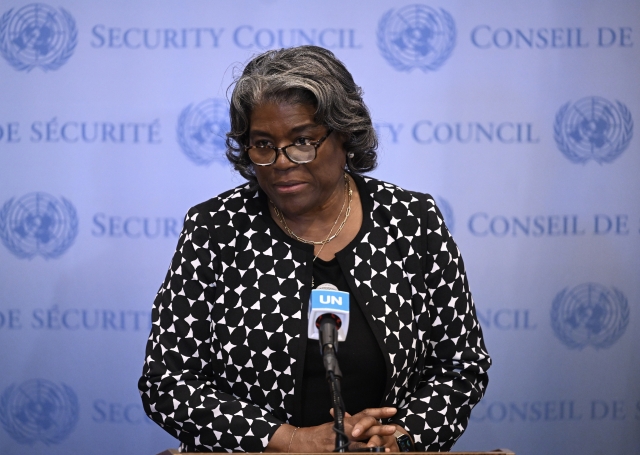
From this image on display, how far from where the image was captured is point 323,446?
1895 millimetres

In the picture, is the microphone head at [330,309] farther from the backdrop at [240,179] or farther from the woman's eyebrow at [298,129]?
the backdrop at [240,179]

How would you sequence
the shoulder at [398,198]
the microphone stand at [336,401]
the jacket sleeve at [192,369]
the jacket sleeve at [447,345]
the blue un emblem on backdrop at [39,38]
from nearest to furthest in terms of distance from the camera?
the microphone stand at [336,401], the jacket sleeve at [192,369], the jacket sleeve at [447,345], the shoulder at [398,198], the blue un emblem on backdrop at [39,38]

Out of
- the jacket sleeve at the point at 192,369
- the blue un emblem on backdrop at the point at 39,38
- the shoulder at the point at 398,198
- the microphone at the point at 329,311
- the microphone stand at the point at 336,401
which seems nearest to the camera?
the microphone stand at the point at 336,401

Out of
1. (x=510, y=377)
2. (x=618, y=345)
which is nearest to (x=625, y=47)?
(x=618, y=345)

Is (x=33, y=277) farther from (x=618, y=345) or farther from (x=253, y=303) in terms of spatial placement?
(x=618, y=345)

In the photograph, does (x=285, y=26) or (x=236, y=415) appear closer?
(x=236, y=415)

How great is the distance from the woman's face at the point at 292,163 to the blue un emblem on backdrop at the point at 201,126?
996mm

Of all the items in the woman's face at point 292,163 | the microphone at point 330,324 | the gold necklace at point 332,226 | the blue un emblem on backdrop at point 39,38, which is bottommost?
the microphone at point 330,324

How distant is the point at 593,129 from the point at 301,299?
158 cm

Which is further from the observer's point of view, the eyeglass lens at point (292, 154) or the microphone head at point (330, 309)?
the eyeglass lens at point (292, 154)

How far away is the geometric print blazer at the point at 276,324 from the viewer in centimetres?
207

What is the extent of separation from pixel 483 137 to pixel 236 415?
5.23ft

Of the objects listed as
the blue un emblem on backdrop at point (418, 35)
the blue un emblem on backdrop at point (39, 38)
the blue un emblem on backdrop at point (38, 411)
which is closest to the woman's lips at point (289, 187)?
the blue un emblem on backdrop at point (418, 35)

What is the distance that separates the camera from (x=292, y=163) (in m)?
2.03
